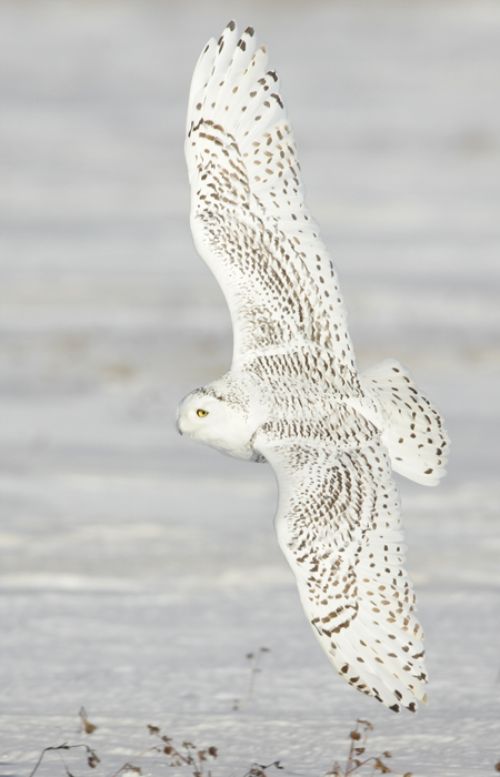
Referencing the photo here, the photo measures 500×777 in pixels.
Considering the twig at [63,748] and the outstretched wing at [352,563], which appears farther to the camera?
the outstretched wing at [352,563]

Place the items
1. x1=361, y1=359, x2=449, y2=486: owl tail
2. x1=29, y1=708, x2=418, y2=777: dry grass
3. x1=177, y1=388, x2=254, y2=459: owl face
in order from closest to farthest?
1. x1=29, y1=708, x2=418, y2=777: dry grass
2. x1=177, y1=388, x2=254, y2=459: owl face
3. x1=361, y1=359, x2=449, y2=486: owl tail

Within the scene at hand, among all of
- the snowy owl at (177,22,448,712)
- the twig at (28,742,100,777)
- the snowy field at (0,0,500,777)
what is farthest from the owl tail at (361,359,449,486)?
the twig at (28,742,100,777)

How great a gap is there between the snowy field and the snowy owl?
45 centimetres

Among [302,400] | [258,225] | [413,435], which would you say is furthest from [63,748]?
[258,225]

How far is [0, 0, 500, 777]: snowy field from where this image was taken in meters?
6.28

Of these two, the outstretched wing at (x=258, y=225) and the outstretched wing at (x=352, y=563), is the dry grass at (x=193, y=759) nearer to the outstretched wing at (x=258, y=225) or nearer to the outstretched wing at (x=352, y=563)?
the outstretched wing at (x=352, y=563)

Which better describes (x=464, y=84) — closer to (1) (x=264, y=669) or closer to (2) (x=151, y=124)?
(2) (x=151, y=124)

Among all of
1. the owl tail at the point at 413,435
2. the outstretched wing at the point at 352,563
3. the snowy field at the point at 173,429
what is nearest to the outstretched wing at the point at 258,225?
the owl tail at the point at 413,435

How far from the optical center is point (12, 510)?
29.1 feet

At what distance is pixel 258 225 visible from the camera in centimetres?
659

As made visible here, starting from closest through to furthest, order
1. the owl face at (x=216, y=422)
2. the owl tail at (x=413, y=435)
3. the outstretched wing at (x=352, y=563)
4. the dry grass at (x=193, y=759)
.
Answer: the dry grass at (x=193, y=759) < the outstretched wing at (x=352, y=563) < the owl face at (x=216, y=422) < the owl tail at (x=413, y=435)

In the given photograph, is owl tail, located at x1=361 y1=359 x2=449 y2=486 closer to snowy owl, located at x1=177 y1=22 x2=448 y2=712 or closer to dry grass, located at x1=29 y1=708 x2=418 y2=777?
snowy owl, located at x1=177 y1=22 x2=448 y2=712

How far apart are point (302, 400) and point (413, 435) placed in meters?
0.40

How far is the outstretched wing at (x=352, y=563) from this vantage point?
17.8ft
